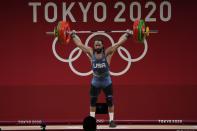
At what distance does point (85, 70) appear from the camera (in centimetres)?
852

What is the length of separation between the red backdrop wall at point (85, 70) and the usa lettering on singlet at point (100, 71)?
1.50m

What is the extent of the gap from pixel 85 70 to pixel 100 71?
167 centimetres

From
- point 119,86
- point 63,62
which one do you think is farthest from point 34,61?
point 119,86

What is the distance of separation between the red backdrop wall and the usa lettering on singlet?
4.92 ft

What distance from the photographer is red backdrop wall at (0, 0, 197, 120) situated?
27.6 feet

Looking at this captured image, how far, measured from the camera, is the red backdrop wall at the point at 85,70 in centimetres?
841

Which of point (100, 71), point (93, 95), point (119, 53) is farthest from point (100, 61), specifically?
point (119, 53)

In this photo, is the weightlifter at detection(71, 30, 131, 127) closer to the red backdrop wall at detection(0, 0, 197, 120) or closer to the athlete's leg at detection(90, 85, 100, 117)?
the athlete's leg at detection(90, 85, 100, 117)

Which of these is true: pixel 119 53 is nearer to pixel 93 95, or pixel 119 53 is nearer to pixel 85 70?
pixel 85 70

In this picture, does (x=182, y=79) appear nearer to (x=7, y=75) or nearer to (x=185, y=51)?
(x=185, y=51)

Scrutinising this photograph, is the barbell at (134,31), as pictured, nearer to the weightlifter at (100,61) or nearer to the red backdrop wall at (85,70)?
the weightlifter at (100,61)

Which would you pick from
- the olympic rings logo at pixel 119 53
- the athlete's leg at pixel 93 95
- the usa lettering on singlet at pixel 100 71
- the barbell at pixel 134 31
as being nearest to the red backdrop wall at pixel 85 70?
the olympic rings logo at pixel 119 53

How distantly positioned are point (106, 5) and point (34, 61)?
5.12 feet

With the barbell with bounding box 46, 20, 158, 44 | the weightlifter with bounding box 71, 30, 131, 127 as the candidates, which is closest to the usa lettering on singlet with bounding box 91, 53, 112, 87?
the weightlifter with bounding box 71, 30, 131, 127
